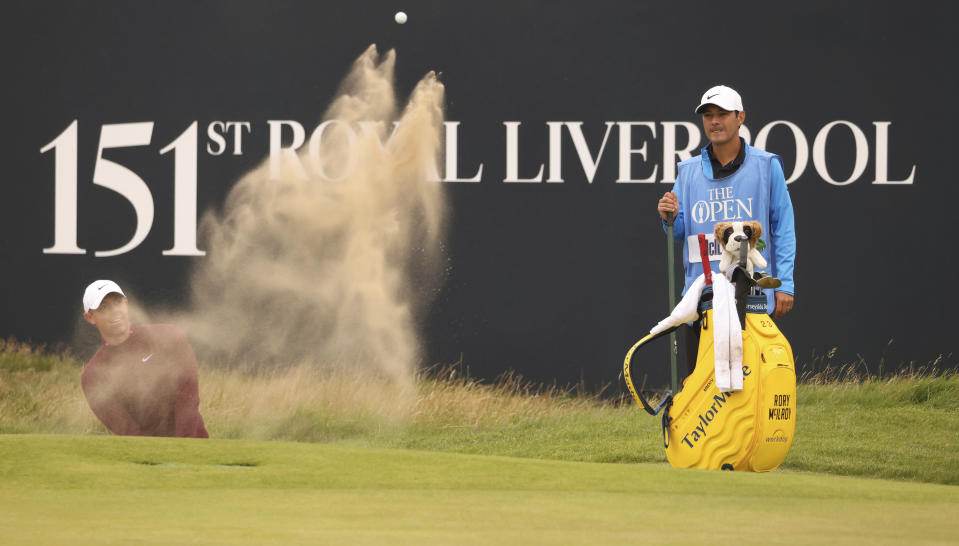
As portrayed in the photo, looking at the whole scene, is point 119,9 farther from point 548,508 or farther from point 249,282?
point 548,508

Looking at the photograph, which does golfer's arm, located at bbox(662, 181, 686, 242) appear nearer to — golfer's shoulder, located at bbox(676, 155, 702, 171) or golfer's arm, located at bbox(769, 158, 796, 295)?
golfer's shoulder, located at bbox(676, 155, 702, 171)

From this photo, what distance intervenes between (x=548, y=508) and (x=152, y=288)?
4059 millimetres

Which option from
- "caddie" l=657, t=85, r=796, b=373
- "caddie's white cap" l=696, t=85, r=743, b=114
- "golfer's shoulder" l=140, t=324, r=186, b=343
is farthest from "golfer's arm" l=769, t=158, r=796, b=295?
"golfer's shoulder" l=140, t=324, r=186, b=343

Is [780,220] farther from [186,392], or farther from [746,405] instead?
[186,392]

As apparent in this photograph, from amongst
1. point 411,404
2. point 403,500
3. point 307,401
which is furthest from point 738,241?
point 307,401

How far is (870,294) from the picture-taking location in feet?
18.1

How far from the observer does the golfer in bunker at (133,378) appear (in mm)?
5219

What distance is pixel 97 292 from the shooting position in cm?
532

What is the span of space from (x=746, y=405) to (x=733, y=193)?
2.63 feet

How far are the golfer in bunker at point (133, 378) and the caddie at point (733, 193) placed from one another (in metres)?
2.48

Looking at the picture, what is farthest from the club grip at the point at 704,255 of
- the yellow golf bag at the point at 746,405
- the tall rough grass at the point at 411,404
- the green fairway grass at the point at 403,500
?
the tall rough grass at the point at 411,404

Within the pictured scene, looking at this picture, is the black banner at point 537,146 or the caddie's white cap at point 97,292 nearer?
the caddie's white cap at point 97,292

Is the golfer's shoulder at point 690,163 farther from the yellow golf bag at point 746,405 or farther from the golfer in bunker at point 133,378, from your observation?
the golfer in bunker at point 133,378

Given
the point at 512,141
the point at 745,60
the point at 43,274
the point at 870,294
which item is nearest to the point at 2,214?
the point at 43,274
